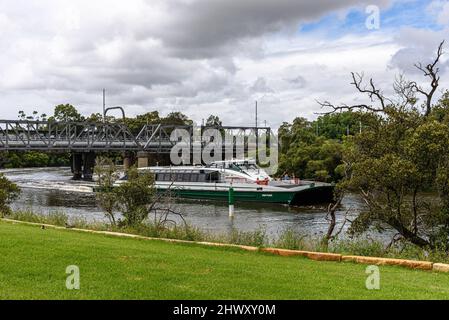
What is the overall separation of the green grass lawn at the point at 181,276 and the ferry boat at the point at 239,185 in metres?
30.4

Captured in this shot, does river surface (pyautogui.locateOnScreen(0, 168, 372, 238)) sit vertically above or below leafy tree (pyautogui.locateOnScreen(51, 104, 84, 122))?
below

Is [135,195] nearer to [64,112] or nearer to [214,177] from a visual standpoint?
[214,177]

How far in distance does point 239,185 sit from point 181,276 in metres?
38.0

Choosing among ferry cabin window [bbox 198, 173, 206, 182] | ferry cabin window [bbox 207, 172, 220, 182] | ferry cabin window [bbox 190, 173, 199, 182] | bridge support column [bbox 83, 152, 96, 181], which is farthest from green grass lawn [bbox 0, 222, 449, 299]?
bridge support column [bbox 83, 152, 96, 181]

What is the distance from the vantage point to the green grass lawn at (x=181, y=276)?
791cm

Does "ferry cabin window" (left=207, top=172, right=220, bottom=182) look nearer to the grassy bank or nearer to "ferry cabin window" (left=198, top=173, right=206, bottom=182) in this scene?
"ferry cabin window" (left=198, top=173, right=206, bottom=182)

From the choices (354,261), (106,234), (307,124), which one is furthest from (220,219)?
(307,124)

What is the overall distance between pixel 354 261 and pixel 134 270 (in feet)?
17.6

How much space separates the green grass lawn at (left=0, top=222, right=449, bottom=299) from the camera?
7910mm

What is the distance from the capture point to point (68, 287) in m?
7.99

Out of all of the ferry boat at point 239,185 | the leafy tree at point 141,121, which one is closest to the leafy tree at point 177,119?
the leafy tree at point 141,121

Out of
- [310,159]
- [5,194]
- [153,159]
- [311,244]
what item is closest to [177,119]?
[153,159]

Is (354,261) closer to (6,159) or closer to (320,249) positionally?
(320,249)

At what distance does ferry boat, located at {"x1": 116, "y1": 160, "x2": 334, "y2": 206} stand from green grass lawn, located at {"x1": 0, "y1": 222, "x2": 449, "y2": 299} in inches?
1198
